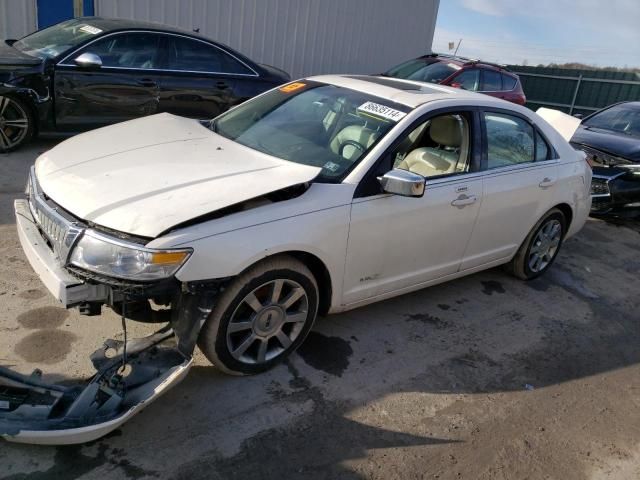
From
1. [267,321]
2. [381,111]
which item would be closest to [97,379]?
[267,321]

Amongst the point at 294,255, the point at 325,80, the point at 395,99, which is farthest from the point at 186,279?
the point at 325,80

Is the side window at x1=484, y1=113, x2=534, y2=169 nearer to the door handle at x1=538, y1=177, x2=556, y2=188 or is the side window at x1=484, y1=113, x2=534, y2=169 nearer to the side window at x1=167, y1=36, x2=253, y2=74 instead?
the door handle at x1=538, y1=177, x2=556, y2=188

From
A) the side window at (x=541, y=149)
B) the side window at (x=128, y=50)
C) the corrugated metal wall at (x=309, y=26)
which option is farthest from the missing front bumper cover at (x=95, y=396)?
the corrugated metal wall at (x=309, y=26)

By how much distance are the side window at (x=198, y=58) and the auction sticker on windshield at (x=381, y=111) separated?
4044mm

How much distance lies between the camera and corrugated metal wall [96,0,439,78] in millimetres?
10562

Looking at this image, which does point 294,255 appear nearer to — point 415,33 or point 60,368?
point 60,368

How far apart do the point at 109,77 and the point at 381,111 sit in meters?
4.15

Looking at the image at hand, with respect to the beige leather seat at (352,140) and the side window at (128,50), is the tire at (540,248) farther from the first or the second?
the side window at (128,50)

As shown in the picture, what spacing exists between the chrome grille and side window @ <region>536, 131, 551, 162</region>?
12.1ft

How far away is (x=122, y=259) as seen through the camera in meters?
2.61

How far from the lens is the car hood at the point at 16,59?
6078mm

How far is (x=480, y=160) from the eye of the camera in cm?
413

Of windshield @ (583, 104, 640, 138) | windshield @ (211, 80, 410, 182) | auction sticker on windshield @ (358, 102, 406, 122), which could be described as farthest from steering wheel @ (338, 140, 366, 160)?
windshield @ (583, 104, 640, 138)

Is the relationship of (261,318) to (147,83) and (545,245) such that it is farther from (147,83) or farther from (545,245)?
(147,83)
